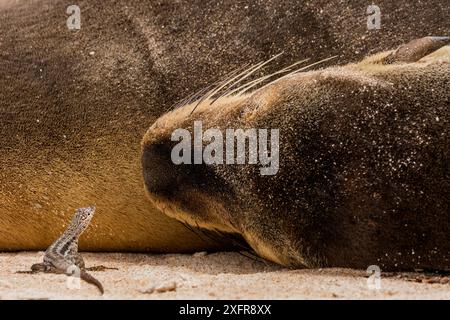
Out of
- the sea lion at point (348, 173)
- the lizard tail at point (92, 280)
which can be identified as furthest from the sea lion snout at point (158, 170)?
the lizard tail at point (92, 280)

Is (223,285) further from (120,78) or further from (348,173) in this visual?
(120,78)

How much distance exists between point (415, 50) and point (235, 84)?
91 centimetres

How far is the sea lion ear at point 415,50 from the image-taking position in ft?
11.5

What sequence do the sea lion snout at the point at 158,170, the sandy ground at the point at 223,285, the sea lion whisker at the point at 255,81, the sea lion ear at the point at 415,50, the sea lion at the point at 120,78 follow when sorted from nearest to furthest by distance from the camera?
the sandy ground at the point at 223,285 < the sea lion ear at the point at 415,50 < the sea lion snout at the point at 158,170 < the sea lion whisker at the point at 255,81 < the sea lion at the point at 120,78

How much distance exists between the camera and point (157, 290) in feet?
9.65

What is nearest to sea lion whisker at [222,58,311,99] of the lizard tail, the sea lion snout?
the sea lion snout

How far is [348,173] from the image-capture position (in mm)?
3213

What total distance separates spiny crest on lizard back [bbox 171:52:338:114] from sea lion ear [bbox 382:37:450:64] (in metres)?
0.49

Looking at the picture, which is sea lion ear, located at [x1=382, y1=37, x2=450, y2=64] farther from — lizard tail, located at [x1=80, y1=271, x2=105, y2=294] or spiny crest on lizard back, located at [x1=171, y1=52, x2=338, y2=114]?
lizard tail, located at [x1=80, y1=271, x2=105, y2=294]

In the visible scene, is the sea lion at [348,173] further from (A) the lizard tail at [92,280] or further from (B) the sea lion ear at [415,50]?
(A) the lizard tail at [92,280]

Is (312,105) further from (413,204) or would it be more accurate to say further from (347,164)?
(413,204)

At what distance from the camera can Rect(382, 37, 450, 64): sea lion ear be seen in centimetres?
350

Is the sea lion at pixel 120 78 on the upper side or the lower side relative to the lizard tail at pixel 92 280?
upper

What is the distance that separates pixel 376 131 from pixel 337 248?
0.49 meters
